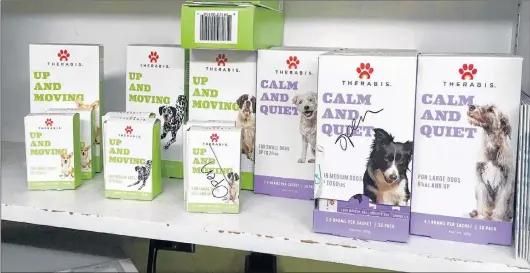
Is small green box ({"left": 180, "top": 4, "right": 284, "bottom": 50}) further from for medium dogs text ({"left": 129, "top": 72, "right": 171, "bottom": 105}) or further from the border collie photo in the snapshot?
the border collie photo

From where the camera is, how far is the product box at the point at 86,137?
106 centimetres

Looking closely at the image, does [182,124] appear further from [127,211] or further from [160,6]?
[160,6]

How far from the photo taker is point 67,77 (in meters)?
1.10

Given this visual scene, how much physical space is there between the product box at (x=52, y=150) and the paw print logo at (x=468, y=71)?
647 millimetres

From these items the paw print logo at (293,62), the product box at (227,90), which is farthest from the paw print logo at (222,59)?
the paw print logo at (293,62)

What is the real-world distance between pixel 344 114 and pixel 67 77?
0.58 meters

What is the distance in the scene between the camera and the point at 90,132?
1072mm

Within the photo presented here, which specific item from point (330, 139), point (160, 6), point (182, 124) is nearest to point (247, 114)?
point (182, 124)

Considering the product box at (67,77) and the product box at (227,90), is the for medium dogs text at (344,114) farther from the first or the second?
the product box at (67,77)

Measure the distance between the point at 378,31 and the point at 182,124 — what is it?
435 mm

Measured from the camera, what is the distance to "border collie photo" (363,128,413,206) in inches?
31.0

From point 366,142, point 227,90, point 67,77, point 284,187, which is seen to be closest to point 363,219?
point 366,142

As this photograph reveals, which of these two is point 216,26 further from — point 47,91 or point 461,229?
point 461,229

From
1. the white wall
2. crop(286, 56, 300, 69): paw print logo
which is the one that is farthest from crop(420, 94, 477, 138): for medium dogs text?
the white wall
